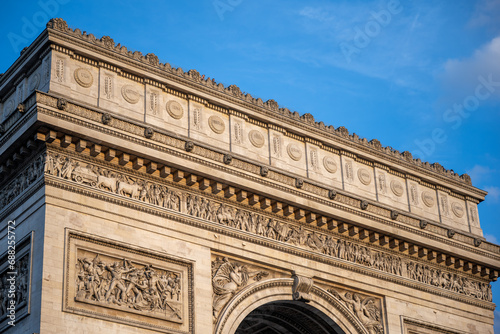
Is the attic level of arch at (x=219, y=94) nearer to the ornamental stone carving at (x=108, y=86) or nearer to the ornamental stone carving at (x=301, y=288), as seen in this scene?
the ornamental stone carving at (x=108, y=86)

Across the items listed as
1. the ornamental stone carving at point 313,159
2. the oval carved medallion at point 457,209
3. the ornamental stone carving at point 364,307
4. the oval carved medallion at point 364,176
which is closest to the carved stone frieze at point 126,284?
the ornamental stone carving at point 364,307

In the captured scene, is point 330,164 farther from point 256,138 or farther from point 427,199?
point 427,199

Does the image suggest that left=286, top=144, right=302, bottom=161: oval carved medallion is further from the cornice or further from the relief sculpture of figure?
the relief sculpture of figure

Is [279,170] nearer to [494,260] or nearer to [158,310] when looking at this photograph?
[158,310]

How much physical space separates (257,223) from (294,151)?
3.23m

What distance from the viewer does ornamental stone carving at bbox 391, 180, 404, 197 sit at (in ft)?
105

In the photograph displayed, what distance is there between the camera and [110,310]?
23.4 meters

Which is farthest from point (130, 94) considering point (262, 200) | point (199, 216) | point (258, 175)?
point (262, 200)

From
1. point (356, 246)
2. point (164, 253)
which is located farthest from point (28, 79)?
point (356, 246)

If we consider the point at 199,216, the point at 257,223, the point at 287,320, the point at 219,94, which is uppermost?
the point at 219,94

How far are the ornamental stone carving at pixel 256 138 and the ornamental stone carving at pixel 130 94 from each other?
398 centimetres

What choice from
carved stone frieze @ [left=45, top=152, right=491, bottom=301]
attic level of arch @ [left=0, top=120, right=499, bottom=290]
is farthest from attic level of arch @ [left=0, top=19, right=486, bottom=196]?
carved stone frieze @ [left=45, top=152, right=491, bottom=301]

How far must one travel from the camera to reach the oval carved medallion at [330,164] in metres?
30.2

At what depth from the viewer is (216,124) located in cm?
2792
